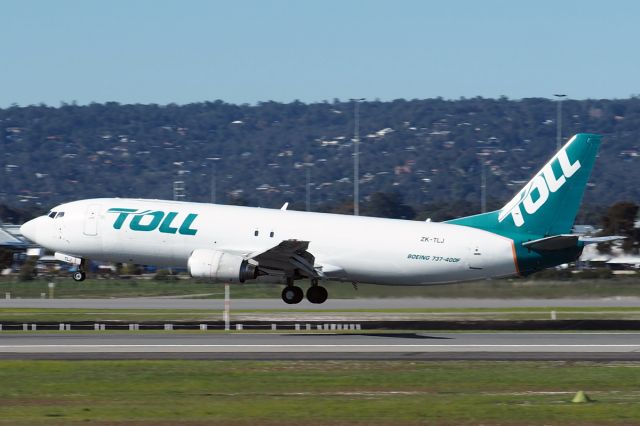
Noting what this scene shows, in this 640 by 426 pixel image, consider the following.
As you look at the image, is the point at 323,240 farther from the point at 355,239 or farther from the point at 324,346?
the point at 324,346

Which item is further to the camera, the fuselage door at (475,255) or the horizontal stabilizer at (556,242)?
the fuselage door at (475,255)

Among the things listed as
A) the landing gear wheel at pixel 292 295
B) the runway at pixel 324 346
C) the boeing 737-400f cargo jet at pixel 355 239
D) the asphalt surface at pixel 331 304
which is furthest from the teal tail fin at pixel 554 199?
the asphalt surface at pixel 331 304

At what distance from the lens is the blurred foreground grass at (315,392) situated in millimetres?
23375

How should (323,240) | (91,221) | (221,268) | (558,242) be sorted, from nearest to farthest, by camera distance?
(558,242) → (221,268) → (323,240) → (91,221)

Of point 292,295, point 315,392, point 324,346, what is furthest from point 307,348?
point 315,392

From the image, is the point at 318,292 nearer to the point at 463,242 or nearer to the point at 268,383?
the point at 463,242

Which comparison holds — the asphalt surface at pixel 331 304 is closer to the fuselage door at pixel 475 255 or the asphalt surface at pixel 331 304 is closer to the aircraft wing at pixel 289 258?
the aircraft wing at pixel 289 258

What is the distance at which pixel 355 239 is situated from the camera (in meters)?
46.8

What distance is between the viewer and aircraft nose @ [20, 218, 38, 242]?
5062cm

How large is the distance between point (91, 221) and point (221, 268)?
7.16m

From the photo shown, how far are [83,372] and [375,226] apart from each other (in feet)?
60.3

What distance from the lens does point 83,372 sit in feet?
102

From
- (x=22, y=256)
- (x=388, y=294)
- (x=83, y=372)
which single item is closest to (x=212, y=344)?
(x=83, y=372)

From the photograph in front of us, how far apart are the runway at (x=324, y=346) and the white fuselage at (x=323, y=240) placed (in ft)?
13.3
